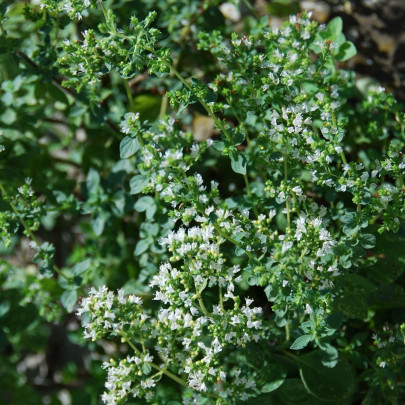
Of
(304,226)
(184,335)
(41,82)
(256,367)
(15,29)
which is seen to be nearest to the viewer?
(304,226)

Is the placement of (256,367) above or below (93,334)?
below

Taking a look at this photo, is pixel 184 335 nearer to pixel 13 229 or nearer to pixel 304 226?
pixel 304 226

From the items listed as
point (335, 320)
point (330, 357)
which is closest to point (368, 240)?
point (335, 320)

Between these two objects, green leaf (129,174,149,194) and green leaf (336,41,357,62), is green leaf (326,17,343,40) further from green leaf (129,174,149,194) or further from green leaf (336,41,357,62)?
green leaf (129,174,149,194)

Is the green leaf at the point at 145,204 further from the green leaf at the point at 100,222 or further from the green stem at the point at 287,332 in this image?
the green stem at the point at 287,332

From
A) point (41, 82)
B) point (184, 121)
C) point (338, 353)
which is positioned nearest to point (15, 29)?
point (41, 82)

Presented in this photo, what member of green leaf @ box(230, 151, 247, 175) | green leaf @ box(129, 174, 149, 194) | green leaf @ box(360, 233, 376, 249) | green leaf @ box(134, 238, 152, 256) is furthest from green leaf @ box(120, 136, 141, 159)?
green leaf @ box(360, 233, 376, 249)

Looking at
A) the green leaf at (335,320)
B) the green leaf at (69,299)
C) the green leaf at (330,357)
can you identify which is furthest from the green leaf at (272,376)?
the green leaf at (69,299)

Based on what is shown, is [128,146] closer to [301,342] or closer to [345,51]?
[301,342]
